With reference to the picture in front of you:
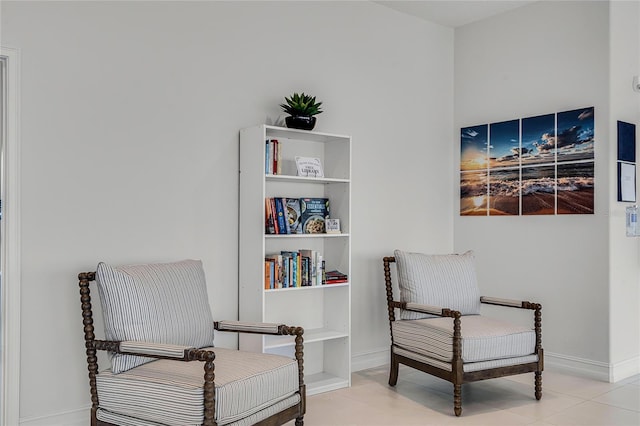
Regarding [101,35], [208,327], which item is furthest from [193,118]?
[208,327]

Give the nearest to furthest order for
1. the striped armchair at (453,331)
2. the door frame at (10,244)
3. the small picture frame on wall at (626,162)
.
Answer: the door frame at (10,244), the striped armchair at (453,331), the small picture frame on wall at (626,162)

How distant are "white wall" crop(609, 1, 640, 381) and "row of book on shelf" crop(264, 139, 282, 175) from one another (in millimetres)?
2408

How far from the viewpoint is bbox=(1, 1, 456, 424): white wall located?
3016 millimetres

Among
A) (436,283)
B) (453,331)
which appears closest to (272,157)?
(436,283)

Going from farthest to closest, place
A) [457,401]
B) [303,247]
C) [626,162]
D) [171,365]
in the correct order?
[626,162] → [303,247] → [457,401] → [171,365]

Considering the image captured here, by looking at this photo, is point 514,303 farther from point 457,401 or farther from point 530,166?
point 530,166

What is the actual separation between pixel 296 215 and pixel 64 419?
5.95ft

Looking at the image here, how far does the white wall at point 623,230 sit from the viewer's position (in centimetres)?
412

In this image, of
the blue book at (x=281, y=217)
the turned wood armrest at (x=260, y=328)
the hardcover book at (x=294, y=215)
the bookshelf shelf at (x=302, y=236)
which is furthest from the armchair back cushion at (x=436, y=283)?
A: the turned wood armrest at (x=260, y=328)

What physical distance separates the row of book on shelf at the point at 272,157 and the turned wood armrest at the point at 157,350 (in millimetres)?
1449

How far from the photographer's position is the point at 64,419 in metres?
3.08

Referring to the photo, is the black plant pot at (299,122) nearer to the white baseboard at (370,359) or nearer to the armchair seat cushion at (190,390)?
the armchair seat cushion at (190,390)

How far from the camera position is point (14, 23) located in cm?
293

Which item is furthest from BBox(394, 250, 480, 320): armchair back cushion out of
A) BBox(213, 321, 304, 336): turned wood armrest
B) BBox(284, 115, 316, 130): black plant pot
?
BBox(213, 321, 304, 336): turned wood armrest
